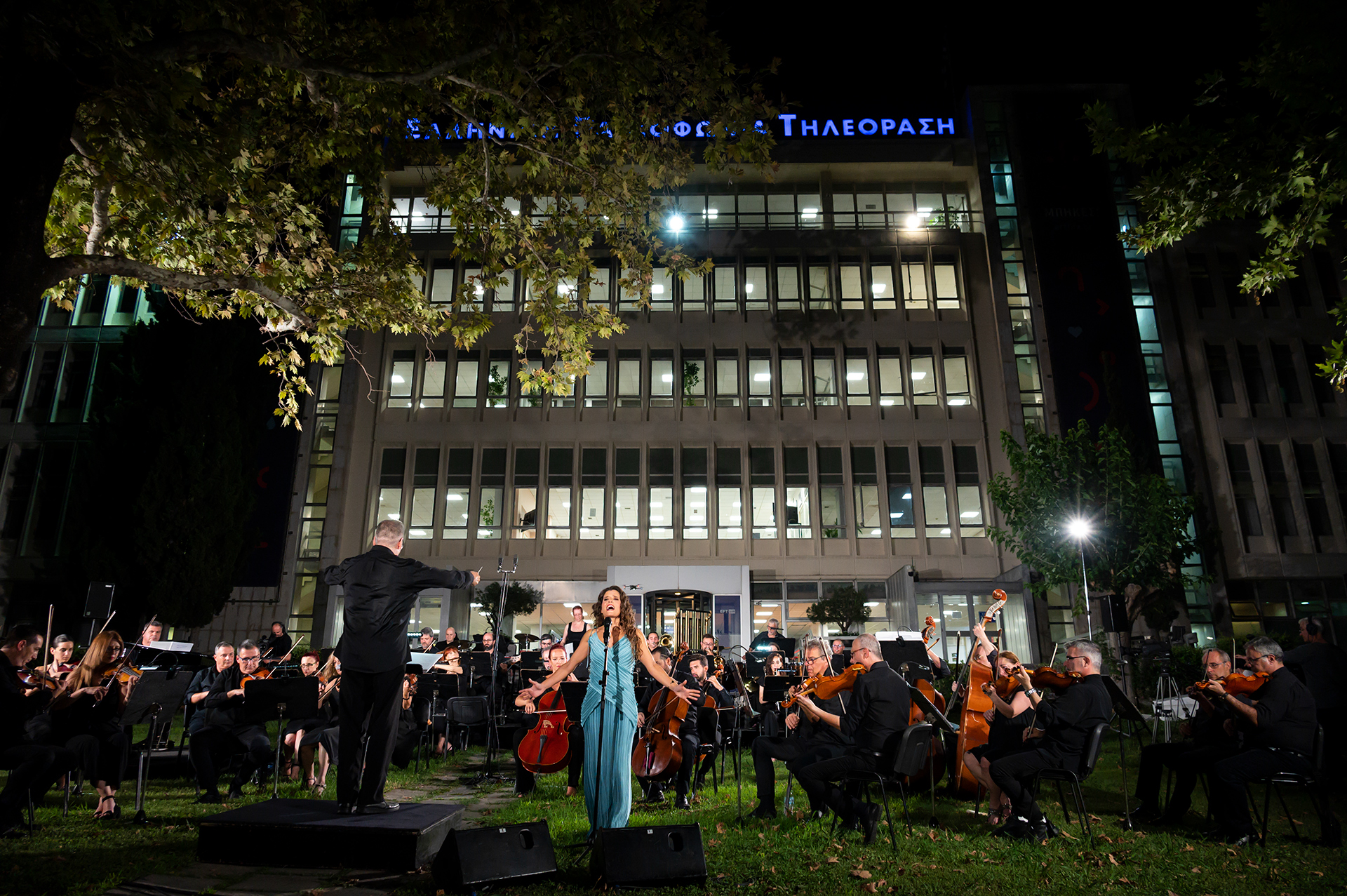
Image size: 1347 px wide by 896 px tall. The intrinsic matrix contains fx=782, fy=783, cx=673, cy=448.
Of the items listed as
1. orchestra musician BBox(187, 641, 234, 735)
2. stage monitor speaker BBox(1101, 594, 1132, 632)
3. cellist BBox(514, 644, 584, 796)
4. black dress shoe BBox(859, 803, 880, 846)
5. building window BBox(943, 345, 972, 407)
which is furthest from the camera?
building window BBox(943, 345, 972, 407)

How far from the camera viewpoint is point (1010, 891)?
15.5 feet

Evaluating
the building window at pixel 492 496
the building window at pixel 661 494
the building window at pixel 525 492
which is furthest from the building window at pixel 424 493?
the building window at pixel 661 494

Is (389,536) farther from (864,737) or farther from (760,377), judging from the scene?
(760,377)

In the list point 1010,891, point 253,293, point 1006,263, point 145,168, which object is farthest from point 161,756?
point 1006,263

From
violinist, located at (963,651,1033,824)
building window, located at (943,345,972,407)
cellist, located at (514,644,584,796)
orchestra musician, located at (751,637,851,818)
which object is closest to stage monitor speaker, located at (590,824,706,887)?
orchestra musician, located at (751,637,851,818)

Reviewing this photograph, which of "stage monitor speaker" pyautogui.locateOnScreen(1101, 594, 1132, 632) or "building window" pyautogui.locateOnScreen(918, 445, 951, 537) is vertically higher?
"building window" pyautogui.locateOnScreen(918, 445, 951, 537)

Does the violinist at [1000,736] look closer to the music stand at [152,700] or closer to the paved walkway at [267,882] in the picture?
the paved walkway at [267,882]

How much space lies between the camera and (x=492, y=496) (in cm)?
2678

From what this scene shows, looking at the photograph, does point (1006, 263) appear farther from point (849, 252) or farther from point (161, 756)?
point (161, 756)

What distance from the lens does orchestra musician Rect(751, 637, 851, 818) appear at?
664 centimetres

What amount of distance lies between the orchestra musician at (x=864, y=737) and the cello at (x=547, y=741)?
2.37 metres

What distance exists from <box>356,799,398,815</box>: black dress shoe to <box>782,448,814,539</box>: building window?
21674 mm

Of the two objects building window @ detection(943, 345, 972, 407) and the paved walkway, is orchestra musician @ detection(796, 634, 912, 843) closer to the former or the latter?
the paved walkway

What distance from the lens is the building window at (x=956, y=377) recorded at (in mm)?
27453
